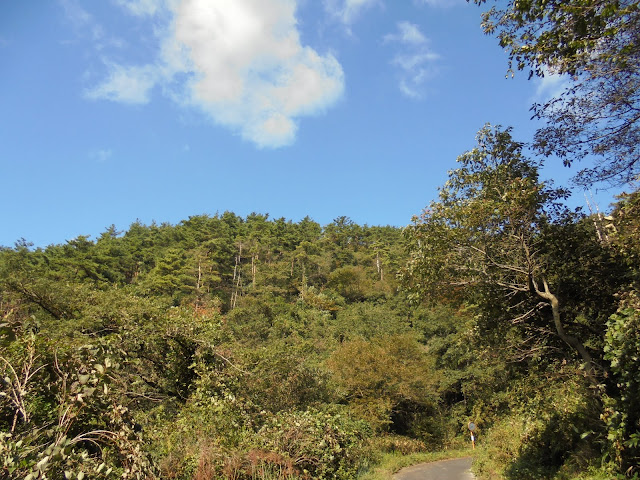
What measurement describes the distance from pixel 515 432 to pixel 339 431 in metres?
7.96

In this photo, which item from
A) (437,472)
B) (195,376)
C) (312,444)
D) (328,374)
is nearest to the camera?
(312,444)

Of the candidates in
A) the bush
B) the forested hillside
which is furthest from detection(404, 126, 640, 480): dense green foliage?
the bush

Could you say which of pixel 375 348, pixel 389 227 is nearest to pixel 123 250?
pixel 375 348

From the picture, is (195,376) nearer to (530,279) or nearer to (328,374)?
(328,374)

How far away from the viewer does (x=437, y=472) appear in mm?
15742

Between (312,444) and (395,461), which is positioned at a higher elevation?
(312,444)

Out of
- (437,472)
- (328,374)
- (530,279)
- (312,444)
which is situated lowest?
(437,472)

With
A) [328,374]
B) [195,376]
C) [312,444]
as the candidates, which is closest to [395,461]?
[328,374]

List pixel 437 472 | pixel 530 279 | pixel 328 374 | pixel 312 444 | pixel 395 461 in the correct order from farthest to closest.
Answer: pixel 395 461 → pixel 328 374 → pixel 437 472 → pixel 312 444 → pixel 530 279

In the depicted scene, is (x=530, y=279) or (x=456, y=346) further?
(x=456, y=346)

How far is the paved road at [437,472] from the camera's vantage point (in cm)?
1431

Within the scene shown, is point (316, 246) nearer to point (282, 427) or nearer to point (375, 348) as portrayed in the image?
point (375, 348)

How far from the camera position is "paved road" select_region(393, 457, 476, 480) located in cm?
1431

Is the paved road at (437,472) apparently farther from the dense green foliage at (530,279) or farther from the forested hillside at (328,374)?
the dense green foliage at (530,279)
